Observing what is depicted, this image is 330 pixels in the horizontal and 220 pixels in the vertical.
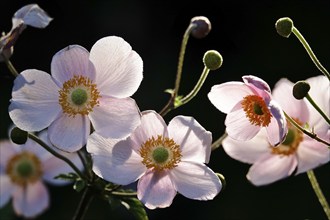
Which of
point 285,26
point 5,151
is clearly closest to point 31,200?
point 5,151

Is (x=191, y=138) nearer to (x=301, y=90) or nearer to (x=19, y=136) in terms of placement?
(x=301, y=90)

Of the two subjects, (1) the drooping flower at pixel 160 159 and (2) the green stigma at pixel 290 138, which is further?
(2) the green stigma at pixel 290 138

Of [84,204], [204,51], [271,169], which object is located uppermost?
[271,169]

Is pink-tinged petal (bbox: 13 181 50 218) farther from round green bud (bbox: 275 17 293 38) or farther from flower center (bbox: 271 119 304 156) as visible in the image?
round green bud (bbox: 275 17 293 38)

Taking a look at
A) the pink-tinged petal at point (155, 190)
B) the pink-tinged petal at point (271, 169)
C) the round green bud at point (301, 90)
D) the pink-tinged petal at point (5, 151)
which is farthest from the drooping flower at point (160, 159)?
the pink-tinged petal at point (5, 151)

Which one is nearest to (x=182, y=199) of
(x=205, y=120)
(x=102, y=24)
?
(x=205, y=120)

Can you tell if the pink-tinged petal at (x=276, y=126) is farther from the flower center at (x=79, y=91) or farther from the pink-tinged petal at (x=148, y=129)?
the flower center at (x=79, y=91)
